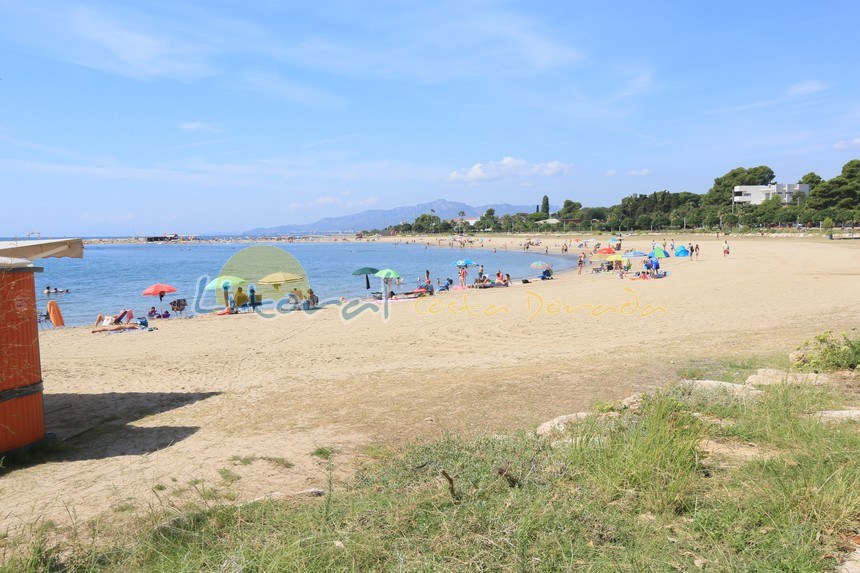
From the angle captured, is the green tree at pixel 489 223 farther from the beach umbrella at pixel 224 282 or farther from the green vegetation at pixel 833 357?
the green vegetation at pixel 833 357

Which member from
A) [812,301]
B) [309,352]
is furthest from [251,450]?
[812,301]

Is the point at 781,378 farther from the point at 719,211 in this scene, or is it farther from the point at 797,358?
the point at 719,211

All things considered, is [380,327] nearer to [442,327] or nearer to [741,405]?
[442,327]

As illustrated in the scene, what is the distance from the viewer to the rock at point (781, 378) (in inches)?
230

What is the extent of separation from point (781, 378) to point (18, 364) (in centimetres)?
785

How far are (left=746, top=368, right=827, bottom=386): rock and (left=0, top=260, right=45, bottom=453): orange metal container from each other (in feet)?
24.5

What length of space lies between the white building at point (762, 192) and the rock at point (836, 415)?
9735 cm

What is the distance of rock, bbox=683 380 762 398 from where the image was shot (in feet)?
18.1

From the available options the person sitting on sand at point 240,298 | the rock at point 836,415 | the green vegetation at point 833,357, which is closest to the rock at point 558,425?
the rock at point 836,415

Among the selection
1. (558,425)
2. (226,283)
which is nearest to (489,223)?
(226,283)

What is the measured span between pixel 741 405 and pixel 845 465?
168 centimetres

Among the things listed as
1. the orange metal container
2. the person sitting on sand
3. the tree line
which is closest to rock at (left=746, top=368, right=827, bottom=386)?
the orange metal container

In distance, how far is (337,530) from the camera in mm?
2889

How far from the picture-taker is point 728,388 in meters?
5.83
